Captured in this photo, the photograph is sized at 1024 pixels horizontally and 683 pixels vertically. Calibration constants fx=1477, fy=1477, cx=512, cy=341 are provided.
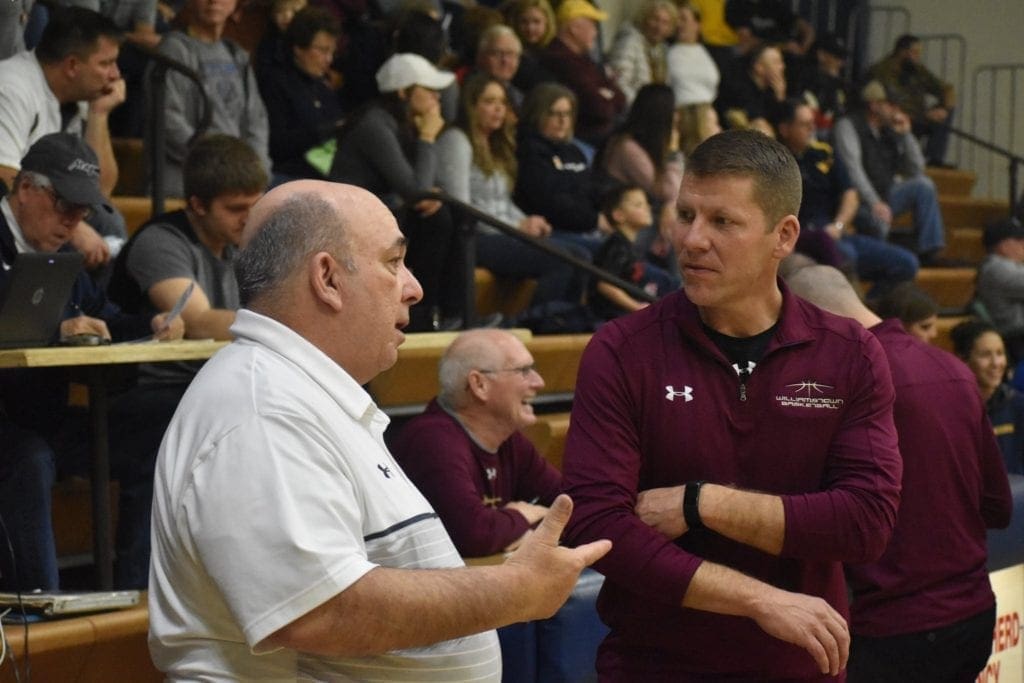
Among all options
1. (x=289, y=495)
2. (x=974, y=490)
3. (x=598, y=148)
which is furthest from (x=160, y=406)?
(x=598, y=148)

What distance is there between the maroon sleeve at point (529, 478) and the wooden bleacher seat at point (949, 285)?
616cm

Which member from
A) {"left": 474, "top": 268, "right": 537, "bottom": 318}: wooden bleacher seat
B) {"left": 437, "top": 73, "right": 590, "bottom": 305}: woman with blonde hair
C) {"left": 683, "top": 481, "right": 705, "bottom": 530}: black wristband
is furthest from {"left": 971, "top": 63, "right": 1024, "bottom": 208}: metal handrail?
{"left": 683, "top": 481, "right": 705, "bottom": 530}: black wristband

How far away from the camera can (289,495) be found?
1.82 m

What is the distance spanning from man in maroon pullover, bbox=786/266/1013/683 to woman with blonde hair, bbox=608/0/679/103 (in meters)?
7.11

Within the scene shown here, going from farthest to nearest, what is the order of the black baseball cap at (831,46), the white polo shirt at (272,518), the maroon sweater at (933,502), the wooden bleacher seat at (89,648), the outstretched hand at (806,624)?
the black baseball cap at (831,46), the maroon sweater at (933,502), the wooden bleacher seat at (89,648), the outstretched hand at (806,624), the white polo shirt at (272,518)

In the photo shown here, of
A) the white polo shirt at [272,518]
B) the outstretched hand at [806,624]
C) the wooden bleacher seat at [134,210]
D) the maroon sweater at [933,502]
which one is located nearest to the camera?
the white polo shirt at [272,518]

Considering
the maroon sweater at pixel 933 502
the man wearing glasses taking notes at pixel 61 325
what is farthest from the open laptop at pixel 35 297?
the maroon sweater at pixel 933 502

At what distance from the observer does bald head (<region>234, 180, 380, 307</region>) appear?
2.02 meters

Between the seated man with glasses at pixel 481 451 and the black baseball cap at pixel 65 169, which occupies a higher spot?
the black baseball cap at pixel 65 169

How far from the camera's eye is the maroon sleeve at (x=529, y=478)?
466 centimetres

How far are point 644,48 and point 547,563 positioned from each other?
9209 mm

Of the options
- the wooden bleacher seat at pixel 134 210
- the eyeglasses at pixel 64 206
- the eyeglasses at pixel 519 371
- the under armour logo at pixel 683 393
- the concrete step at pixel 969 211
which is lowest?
the concrete step at pixel 969 211

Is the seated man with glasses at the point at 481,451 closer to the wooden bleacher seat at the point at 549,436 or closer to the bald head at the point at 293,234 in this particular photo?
the wooden bleacher seat at the point at 549,436

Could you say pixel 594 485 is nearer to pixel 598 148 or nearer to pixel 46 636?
pixel 46 636
